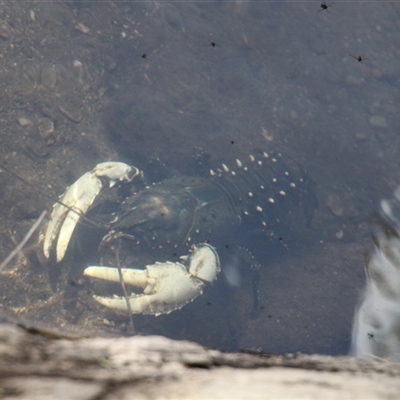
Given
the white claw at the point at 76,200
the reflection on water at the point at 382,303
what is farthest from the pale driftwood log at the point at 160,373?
the white claw at the point at 76,200

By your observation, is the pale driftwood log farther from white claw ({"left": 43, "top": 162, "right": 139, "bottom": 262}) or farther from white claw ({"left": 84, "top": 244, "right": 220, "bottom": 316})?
white claw ({"left": 43, "top": 162, "right": 139, "bottom": 262})

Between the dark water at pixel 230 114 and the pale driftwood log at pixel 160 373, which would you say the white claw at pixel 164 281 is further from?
the pale driftwood log at pixel 160 373

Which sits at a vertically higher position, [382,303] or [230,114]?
[230,114]

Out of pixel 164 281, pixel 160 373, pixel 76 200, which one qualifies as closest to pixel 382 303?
pixel 164 281

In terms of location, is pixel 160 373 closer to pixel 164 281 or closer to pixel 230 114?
pixel 164 281

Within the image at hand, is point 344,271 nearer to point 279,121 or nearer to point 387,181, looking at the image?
point 387,181

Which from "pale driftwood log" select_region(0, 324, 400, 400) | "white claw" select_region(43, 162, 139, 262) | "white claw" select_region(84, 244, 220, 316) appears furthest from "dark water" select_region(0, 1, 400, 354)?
"pale driftwood log" select_region(0, 324, 400, 400)
